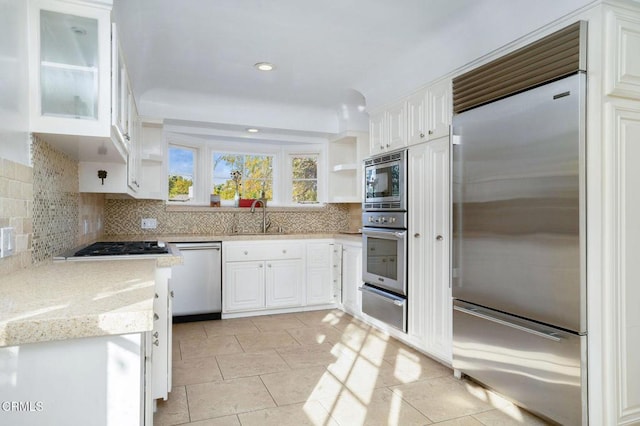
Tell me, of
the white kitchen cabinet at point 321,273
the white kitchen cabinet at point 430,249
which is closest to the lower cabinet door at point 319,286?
the white kitchen cabinet at point 321,273

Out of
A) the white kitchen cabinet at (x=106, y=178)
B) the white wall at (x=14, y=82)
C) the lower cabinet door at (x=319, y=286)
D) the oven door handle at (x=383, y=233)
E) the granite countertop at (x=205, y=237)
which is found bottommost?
the lower cabinet door at (x=319, y=286)

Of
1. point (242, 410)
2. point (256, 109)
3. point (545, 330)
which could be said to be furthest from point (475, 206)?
point (256, 109)

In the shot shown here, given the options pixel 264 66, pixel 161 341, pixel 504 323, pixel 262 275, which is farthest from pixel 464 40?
pixel 262 275

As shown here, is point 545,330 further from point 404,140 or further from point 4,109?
point 4,109

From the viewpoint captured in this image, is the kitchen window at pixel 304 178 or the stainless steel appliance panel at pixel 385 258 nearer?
the stainless steel appliance panel at pixel 385 258

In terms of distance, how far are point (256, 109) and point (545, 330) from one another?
3522 mm

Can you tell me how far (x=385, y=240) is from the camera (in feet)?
11.4

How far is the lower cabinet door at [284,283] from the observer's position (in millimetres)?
4395

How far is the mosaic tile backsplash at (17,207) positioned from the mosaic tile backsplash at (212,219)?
101 inches

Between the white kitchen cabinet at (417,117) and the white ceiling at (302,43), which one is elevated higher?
the white ceiling at (302,43)

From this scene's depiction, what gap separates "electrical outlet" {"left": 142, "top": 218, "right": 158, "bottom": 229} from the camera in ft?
14.4

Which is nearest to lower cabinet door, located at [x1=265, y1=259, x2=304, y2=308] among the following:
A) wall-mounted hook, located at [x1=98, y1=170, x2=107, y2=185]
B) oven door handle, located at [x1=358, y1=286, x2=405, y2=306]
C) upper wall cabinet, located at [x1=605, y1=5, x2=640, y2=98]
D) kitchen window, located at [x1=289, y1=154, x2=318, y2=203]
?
oven door handle, located at [x1=358, y1=286, x2=405, y2=306]

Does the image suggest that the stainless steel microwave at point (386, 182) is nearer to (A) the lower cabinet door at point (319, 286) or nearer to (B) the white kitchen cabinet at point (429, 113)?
(B) the white kitchen cabinet at point (429, 113)

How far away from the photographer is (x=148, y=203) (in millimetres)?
4434
